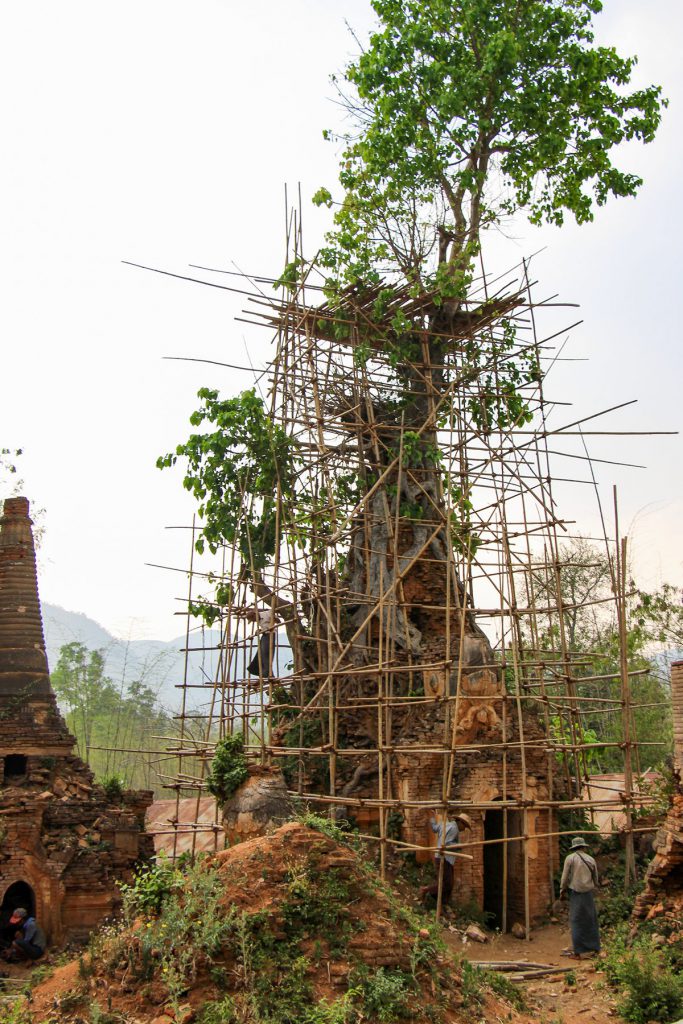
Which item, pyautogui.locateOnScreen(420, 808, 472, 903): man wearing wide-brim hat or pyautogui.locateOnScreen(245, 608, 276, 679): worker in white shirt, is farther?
pyautogui.locateOnScreen(245, 608, 276, 679): worker in white shirt

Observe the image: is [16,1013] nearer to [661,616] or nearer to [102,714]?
[661,616]

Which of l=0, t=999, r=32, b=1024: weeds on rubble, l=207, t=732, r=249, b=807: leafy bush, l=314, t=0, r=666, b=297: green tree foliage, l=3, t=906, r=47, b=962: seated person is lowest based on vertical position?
l=3, t=906, r=47, b=962: seated person

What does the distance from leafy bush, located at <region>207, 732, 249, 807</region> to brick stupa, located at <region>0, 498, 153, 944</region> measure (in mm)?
3598

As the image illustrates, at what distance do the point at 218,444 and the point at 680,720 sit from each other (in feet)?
26.9

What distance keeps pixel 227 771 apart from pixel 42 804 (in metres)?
4.70

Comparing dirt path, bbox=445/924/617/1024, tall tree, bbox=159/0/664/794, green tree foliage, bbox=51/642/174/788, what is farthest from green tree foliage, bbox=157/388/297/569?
green tree foliage, bbox=51/642/174/788

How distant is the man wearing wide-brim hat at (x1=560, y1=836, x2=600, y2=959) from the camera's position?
11.8m

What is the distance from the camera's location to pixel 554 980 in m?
11.4

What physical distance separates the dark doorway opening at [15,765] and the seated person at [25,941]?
2.52 meters

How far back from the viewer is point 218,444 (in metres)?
17.1

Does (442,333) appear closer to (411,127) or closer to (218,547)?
(411,127)

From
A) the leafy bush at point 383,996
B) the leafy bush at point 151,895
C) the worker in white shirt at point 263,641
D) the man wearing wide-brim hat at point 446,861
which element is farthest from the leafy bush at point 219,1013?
the worker in white shirt at point 263,641

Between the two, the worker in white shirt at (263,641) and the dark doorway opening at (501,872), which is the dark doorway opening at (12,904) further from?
the dark doorway opening at (501,872)

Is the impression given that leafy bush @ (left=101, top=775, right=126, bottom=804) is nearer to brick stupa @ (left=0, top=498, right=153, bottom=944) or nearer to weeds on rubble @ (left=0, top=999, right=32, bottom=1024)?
brick stupa @ (left=0, top=498, right=153, bottom=944)
